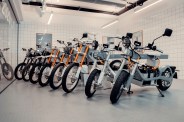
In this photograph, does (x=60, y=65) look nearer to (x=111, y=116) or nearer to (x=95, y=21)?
(x=111, y=116)

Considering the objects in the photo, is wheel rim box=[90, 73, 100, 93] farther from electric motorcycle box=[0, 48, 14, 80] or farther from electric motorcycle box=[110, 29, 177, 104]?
electric motorcycle box=[0, 48, 14, 80]

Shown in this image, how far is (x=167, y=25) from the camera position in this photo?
655cm

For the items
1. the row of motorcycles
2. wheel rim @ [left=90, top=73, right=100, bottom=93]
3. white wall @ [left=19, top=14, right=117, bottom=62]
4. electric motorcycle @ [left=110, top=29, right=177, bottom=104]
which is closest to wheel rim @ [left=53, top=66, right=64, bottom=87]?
the row of motorcycles

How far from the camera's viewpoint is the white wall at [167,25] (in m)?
5.95

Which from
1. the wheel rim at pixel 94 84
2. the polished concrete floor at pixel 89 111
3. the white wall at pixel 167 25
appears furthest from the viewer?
the white wall at pixel 167 25

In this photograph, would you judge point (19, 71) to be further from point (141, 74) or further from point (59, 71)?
point (141, 74)

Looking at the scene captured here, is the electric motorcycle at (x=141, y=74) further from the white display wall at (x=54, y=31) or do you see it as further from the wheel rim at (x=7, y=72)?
the white display wall at (x=54, y=31)

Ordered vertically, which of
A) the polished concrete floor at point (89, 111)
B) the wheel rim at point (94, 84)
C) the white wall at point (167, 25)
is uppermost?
the white wall at point (167, 25)

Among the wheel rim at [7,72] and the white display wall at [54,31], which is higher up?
the white display wall at [54,31]

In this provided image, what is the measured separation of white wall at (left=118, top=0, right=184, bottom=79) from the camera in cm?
595

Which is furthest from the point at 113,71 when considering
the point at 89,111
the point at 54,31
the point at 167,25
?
the point at 54,31

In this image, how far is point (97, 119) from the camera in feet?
5.83

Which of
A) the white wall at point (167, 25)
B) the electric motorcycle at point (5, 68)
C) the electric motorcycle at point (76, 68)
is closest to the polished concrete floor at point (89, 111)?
the electric motorcycle at point (76, 68)

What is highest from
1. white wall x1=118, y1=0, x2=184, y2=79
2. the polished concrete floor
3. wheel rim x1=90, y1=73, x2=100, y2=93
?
white wall x1=118, y1=0, x2=184, y2=79
